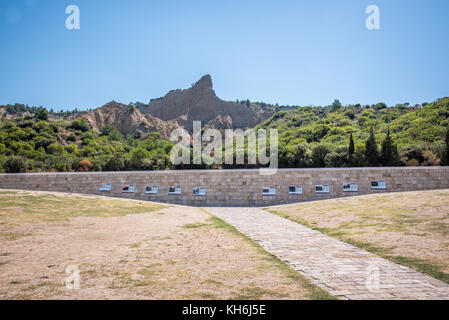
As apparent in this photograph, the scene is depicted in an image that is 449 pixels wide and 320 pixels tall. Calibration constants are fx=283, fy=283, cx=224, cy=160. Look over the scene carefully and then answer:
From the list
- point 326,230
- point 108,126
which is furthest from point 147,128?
point 326,230

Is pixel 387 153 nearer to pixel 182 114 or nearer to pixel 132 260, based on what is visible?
pixel 132 260

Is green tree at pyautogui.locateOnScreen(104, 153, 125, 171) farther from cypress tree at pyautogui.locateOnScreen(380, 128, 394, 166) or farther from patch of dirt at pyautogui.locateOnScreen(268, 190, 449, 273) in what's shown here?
cypress tree at pyautogui.locateOnScreen(380, 128, 394, 166)

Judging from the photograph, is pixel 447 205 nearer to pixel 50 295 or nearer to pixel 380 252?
pixel 380 252

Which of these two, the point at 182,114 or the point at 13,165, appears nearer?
the point at 13,165

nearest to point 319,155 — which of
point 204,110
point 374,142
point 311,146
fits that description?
point 374,142

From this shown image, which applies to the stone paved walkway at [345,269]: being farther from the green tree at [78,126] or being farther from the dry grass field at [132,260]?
the green tree at [78,126]

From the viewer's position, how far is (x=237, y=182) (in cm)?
1945

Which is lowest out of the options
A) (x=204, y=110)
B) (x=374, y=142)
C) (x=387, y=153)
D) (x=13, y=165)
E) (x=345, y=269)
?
(x=345, y=269)

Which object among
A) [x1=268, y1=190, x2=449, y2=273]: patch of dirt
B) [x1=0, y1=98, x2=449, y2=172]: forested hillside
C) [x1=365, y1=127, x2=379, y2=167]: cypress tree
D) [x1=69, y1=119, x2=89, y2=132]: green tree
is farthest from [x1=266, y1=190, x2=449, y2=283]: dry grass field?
[x1=69, y1=119, x2=89, y2=132]: green tree

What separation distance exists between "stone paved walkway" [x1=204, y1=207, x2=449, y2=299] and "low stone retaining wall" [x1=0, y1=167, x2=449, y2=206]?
9010mm

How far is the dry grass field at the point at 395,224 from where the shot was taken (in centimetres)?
661

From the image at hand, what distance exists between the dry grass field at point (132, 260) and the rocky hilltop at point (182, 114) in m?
84.0

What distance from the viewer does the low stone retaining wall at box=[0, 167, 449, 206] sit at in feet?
59.2

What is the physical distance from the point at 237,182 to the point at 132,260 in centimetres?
1340
